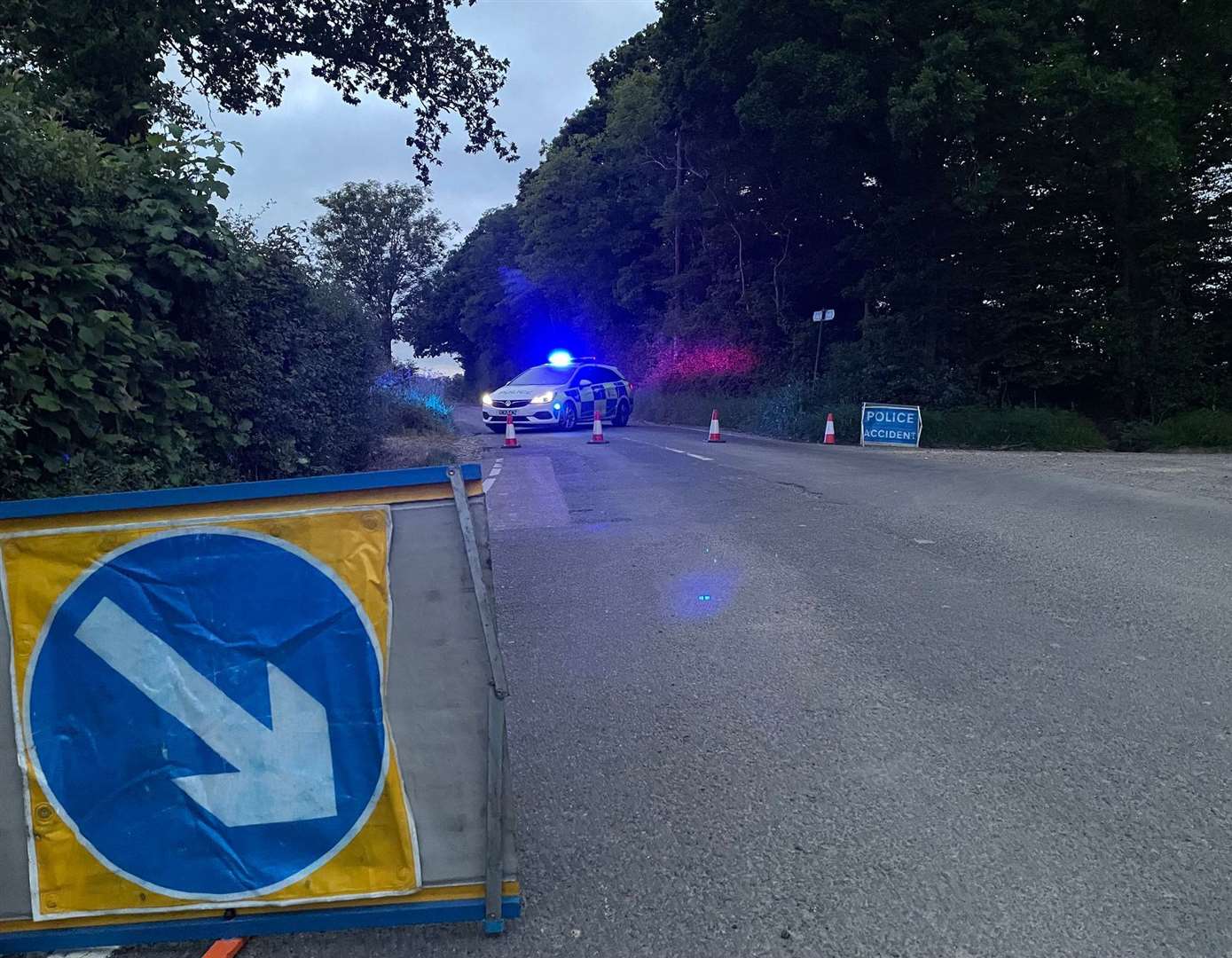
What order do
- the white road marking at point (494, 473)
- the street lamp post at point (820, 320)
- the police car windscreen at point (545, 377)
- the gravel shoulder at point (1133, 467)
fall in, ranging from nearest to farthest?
the gravel shoulder at point (1133, 467), the white road marking at point (494, 473), the street lamp post at point (820, 320), the police car windscreen at point (545, 377)

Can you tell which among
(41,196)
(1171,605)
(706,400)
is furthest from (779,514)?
(706,400)

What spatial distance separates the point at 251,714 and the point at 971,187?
20143mm

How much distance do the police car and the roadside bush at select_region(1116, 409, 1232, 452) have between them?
12917 mm

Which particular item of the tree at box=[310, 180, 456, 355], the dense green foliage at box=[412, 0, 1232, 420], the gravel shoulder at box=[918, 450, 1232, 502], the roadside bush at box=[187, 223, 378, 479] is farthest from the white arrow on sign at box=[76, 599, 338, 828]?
the tree at box=[310, 180, 456, 355]

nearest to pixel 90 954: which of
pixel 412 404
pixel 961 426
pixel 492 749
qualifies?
pixel 492 749

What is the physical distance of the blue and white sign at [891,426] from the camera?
787 inches

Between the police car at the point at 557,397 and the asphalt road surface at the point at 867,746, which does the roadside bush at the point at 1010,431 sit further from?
the asphalt road surface at the point at 867,746

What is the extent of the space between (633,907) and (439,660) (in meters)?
0.97

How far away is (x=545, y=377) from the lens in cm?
2523

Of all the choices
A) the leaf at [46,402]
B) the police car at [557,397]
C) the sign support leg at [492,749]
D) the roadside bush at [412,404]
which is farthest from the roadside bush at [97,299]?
the police car at [557,397]

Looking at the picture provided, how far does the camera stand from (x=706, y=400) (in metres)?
33.5

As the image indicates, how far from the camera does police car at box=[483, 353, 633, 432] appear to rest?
2370cm

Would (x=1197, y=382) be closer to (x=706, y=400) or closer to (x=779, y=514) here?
(x=706, y=400)

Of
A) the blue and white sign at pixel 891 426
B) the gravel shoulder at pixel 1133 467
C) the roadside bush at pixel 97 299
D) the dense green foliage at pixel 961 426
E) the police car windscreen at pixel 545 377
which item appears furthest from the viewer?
the police car windscreen at pixel 545 377
